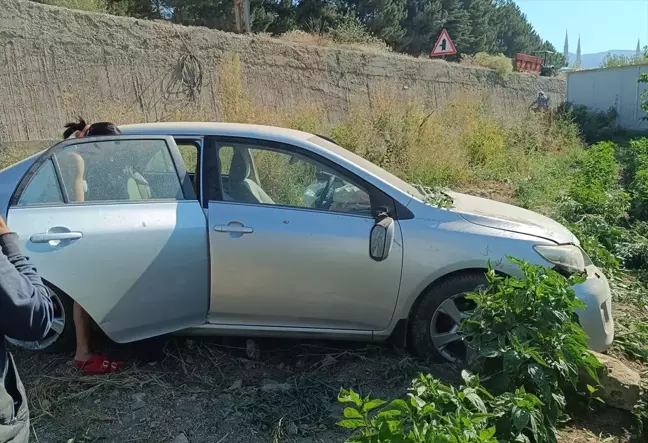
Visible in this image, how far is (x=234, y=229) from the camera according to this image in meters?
3.74

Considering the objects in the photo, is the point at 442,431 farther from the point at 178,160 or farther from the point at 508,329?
the point at 178,160

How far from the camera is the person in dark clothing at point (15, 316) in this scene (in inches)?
66.8

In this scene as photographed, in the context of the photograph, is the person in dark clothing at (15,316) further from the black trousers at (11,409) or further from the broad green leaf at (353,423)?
the broad green leaf at (353,423)

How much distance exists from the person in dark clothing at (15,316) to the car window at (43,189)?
6.89 feet

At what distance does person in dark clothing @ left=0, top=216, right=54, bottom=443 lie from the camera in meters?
1.70

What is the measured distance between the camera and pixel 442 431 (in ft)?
6.55

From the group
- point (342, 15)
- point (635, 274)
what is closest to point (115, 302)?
point (635, 274)

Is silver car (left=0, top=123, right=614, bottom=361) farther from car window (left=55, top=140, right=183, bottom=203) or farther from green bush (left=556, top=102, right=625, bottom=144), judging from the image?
green bush (left=556, top=102, right=625, bottom=144)

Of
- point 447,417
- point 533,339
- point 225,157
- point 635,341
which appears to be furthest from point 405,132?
point 447,417

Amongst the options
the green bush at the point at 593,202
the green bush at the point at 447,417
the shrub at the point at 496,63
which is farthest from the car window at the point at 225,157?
the shrub at the point at 496,63

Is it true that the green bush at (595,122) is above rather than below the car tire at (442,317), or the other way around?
below

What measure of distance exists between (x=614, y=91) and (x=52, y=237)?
2600 cm

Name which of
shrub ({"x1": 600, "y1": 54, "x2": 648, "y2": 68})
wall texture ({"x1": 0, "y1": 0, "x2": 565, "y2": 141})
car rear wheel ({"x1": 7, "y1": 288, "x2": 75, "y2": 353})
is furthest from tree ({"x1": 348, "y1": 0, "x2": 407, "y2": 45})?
car rear wheel ({"x1": 7, "y1": 288, "x2": 75, "y2": 353})

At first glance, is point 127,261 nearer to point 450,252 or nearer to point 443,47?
point 450,252
